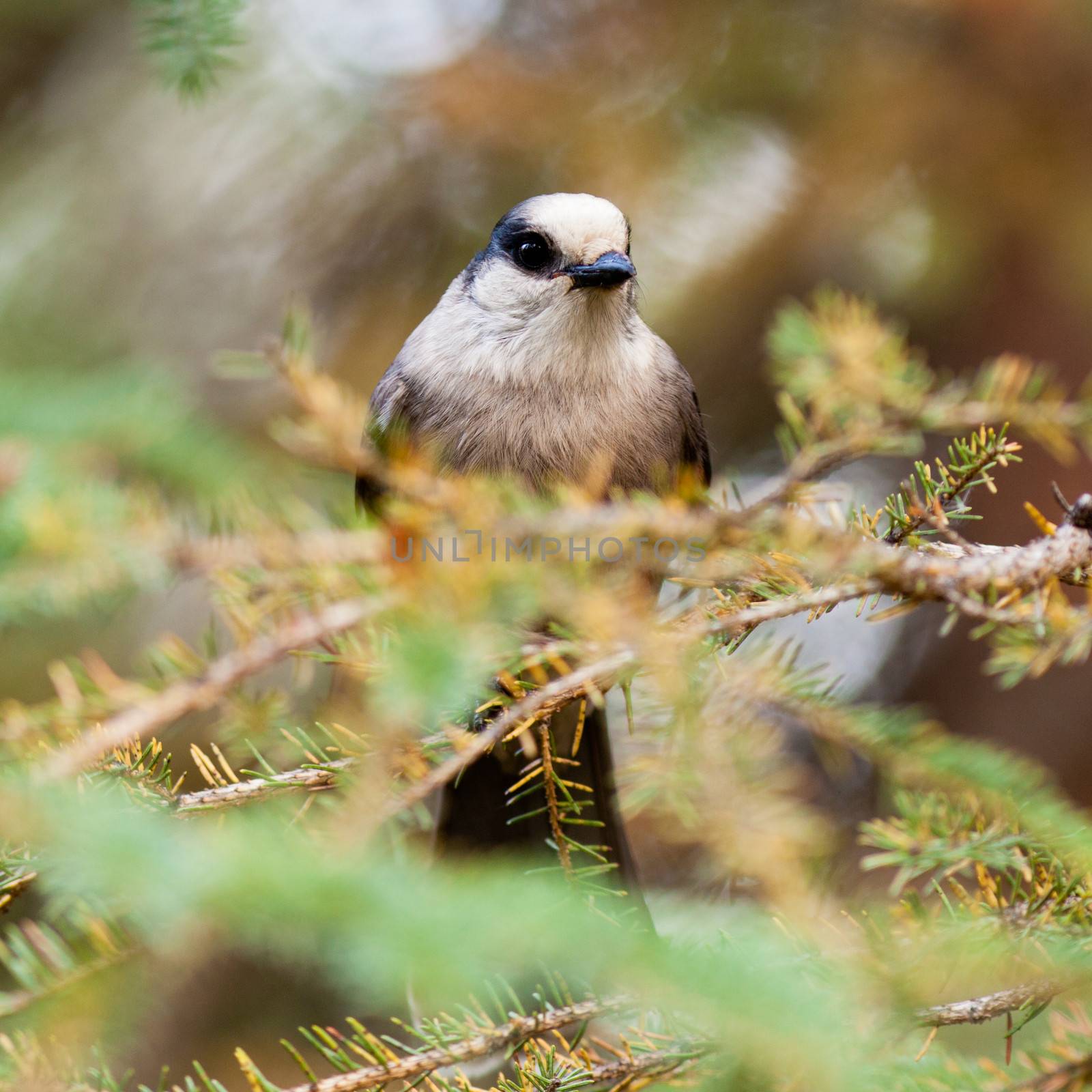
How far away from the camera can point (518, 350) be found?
2135mm

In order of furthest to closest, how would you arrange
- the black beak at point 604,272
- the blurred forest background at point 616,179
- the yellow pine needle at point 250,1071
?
the blurred forest background at point 616,179
the black beak at point 604,272
the yellow pine needle at point 250,1071

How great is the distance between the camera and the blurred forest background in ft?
9.04

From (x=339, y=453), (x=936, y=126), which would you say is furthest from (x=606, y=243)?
(x=339, y=453)

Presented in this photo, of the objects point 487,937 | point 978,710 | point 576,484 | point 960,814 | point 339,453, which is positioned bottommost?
point 978,710

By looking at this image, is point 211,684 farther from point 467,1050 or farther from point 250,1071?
point 467,1050

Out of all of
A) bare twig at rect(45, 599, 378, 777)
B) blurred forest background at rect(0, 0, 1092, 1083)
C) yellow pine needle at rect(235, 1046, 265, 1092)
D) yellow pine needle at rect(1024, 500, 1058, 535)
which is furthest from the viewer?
blurred forest background at rect(0, 0, 1092, 1083)

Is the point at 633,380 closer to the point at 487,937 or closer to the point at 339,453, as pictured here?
the point at 339,453

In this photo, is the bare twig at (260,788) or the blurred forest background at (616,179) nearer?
the bare twig at (260,788)

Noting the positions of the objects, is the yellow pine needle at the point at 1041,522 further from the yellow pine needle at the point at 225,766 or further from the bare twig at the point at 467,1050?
the yellow pine needle at the point at 225,766

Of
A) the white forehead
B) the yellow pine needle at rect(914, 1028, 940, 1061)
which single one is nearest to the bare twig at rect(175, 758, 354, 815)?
the yellow pine needle at rect(914, 1028, 940, 1061)


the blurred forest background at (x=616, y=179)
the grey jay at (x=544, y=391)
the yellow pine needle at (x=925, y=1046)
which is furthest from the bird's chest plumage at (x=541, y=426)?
the yellow pine needle at (x=925, y=1046)

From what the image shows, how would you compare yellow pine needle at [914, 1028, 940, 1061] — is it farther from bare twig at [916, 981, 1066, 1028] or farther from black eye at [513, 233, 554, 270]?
black eye at [513, 233, 554, 270]

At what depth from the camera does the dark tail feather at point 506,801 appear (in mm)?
2090

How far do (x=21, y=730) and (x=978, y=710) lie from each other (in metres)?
2.64
